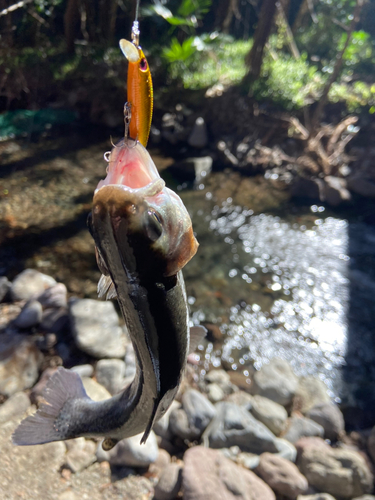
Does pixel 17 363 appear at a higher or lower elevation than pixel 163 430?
higher

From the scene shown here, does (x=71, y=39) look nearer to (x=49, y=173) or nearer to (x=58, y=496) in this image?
(x=49, y=173)

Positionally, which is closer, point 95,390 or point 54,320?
point 95,390

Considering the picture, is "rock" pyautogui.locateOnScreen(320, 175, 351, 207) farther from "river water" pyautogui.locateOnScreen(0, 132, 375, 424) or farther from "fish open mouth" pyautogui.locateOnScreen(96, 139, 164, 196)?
"fish open mouth" pyautogui.locateOnScreen(96, 139, 164, 196)

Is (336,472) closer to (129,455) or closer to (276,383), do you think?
(276,383)

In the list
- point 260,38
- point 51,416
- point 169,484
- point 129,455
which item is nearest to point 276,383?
point 169,484

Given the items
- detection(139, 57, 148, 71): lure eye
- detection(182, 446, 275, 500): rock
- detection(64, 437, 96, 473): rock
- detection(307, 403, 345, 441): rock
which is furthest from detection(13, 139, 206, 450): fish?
detection(307, 403, 345, 441): rock

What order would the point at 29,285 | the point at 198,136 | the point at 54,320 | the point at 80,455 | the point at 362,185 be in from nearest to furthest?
the point at 80,455
the point at 54,320
the point at 29,285
the point at 362,185
the point at 198,136

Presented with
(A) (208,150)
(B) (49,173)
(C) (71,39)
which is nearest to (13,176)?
(B) (49,173)

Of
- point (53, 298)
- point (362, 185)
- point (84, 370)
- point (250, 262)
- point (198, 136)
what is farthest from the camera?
point (198, 136)
